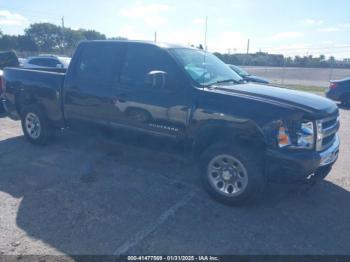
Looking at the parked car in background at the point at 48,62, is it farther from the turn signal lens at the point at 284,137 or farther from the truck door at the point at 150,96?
the turn signal lens at the point at 284,137

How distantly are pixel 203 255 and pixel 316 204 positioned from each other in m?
1.93

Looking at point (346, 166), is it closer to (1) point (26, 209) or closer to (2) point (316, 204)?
(2) point (316, 204)

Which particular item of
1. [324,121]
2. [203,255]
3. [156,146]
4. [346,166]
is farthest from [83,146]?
[346,166]

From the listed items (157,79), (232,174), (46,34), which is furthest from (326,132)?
(46,34)

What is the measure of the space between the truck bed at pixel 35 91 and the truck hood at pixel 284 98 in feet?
9.95

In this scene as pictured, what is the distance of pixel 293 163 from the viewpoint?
136 inches

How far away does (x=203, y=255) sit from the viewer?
296 centimetres

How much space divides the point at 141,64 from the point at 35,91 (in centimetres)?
249

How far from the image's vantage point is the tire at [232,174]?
3697 millimetres

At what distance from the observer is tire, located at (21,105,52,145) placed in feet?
19.4

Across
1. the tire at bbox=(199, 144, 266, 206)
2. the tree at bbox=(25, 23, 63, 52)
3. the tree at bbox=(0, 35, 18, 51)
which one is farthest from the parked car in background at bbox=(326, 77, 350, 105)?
the tree at bbox=(25, 23, 63, 52)

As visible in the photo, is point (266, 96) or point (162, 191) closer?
point (266, 96)

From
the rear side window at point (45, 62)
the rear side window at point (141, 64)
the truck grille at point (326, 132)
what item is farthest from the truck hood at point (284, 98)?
the rear side window at point (45, 62)

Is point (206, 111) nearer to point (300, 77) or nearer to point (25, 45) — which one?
point (300, 77)
